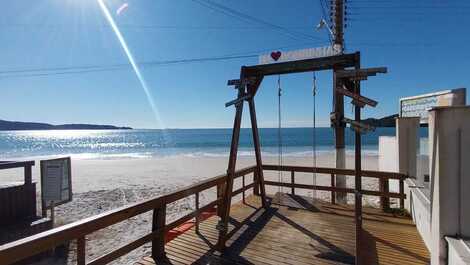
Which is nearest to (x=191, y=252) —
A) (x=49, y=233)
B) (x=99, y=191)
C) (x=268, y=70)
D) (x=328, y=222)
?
(x=49, y=233)

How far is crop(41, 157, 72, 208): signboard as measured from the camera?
259 inches

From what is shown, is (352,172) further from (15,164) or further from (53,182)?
(15,164)

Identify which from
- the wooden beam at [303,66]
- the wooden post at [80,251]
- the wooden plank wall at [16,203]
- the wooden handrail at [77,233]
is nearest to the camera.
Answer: the wooden handrail at [77,233]

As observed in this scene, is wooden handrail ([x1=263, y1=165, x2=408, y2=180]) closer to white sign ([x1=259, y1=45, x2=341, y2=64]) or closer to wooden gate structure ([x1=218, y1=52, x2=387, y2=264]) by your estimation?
wooden gate structure ([x1=218, y1=52, x2=387, y2=264])

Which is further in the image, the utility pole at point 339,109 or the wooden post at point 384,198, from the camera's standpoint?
the wooden post at point 384,198

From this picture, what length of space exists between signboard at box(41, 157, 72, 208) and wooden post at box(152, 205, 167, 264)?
3.90 m

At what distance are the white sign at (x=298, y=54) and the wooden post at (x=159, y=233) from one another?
284cm

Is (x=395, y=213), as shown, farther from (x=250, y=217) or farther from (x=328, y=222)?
(x=250, y=217)

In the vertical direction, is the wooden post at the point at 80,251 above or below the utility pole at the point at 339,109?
below

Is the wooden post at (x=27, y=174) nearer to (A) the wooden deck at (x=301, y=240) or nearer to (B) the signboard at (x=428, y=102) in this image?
(A) the wooden deck at (x=301, y=240)

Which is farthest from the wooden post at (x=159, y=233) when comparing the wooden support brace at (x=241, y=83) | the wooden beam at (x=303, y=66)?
the wooden beam at (x=303, y=66)

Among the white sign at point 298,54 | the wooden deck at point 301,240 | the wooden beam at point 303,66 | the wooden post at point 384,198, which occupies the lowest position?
the wooden deck at point 301,240

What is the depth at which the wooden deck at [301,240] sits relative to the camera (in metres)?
3.97

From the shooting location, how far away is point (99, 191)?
542 inches
